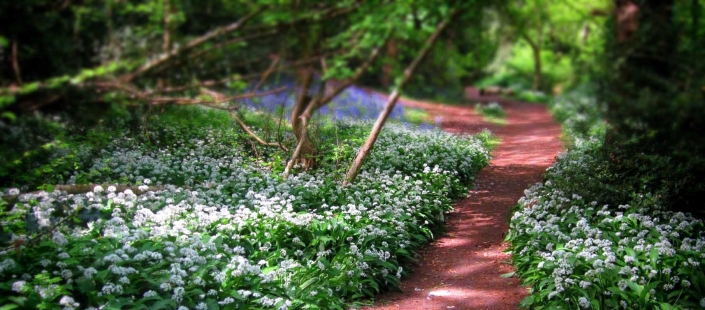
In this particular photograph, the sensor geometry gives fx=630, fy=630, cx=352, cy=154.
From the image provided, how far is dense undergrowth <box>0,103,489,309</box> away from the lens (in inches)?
187

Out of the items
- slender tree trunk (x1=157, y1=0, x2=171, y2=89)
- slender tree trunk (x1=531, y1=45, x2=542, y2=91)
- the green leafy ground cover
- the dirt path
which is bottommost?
the dirt path

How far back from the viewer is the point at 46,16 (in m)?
3.91

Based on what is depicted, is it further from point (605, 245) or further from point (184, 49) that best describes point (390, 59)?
point (605, 245)

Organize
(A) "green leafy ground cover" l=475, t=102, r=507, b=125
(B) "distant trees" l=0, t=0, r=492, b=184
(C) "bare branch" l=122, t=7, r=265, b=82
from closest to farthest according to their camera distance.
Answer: (B) "distant trees" l=0, t=0, r=492, b=184 < (C) "bare branch" l=122, t=7, r=265, b=82 < (A) "green leafy ground cover" l=475, t=102, r=507, b=125

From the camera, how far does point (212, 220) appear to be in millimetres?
6055

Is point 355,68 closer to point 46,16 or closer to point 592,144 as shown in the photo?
point 46,16

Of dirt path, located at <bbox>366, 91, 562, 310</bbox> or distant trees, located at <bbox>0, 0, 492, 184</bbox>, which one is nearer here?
distant trees, located at <bbox>0, 0, 492, 184</bbox>

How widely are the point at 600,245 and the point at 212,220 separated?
361 centimetres

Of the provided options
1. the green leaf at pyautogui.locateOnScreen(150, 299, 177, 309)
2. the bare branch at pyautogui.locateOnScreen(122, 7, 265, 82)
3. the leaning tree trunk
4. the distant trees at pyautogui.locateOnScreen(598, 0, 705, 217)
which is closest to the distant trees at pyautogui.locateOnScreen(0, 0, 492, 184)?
the bare branch at pyautogui.locateOnScreen(122, 7, 265, 82)

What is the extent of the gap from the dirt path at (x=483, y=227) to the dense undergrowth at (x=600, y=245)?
1.18 feet

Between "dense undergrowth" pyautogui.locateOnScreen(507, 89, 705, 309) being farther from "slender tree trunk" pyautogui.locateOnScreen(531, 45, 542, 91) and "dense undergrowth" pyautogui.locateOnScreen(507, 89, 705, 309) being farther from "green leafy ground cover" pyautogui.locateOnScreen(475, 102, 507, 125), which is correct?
"slender tree trunk" pyautogui.locateOnScreen(531, 45, 542, 91)

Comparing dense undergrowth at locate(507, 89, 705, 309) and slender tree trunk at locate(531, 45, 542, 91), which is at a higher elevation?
slender tree trunk at locate(531, 45, 542, 91)

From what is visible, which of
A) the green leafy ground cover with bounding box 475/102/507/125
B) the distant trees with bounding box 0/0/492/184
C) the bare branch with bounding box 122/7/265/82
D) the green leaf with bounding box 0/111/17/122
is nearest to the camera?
the green leaf with bounding box 0/111/17/122

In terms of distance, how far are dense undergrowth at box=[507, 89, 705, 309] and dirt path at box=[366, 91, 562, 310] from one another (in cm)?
36
